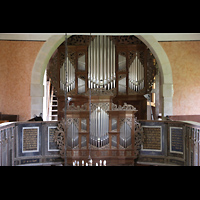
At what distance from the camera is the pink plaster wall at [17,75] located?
22.4 feet

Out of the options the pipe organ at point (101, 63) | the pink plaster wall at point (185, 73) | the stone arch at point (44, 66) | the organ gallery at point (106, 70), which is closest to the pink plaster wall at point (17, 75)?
the stone arch at point (44, 66)

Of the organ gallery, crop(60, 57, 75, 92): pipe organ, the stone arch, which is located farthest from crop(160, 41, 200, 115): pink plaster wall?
crop(60, 57, 75, 92): pipe organ

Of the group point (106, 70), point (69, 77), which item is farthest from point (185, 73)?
point (69, 77)

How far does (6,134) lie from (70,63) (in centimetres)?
362

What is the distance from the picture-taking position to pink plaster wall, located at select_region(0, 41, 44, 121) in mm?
6832

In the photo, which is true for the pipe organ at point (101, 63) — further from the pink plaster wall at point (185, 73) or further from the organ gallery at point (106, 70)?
the pink plaster wall at point (185, 73)

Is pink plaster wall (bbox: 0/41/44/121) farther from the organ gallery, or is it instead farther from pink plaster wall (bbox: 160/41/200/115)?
pink plaster wall (bbox: 160/41/200/115)

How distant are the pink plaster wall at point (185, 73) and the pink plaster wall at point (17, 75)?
3.36 metres

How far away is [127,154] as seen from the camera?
5543mm

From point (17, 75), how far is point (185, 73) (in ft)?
13.7

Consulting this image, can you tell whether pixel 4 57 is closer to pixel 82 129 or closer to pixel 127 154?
pixel 82 129

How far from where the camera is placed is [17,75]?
22.4ft
